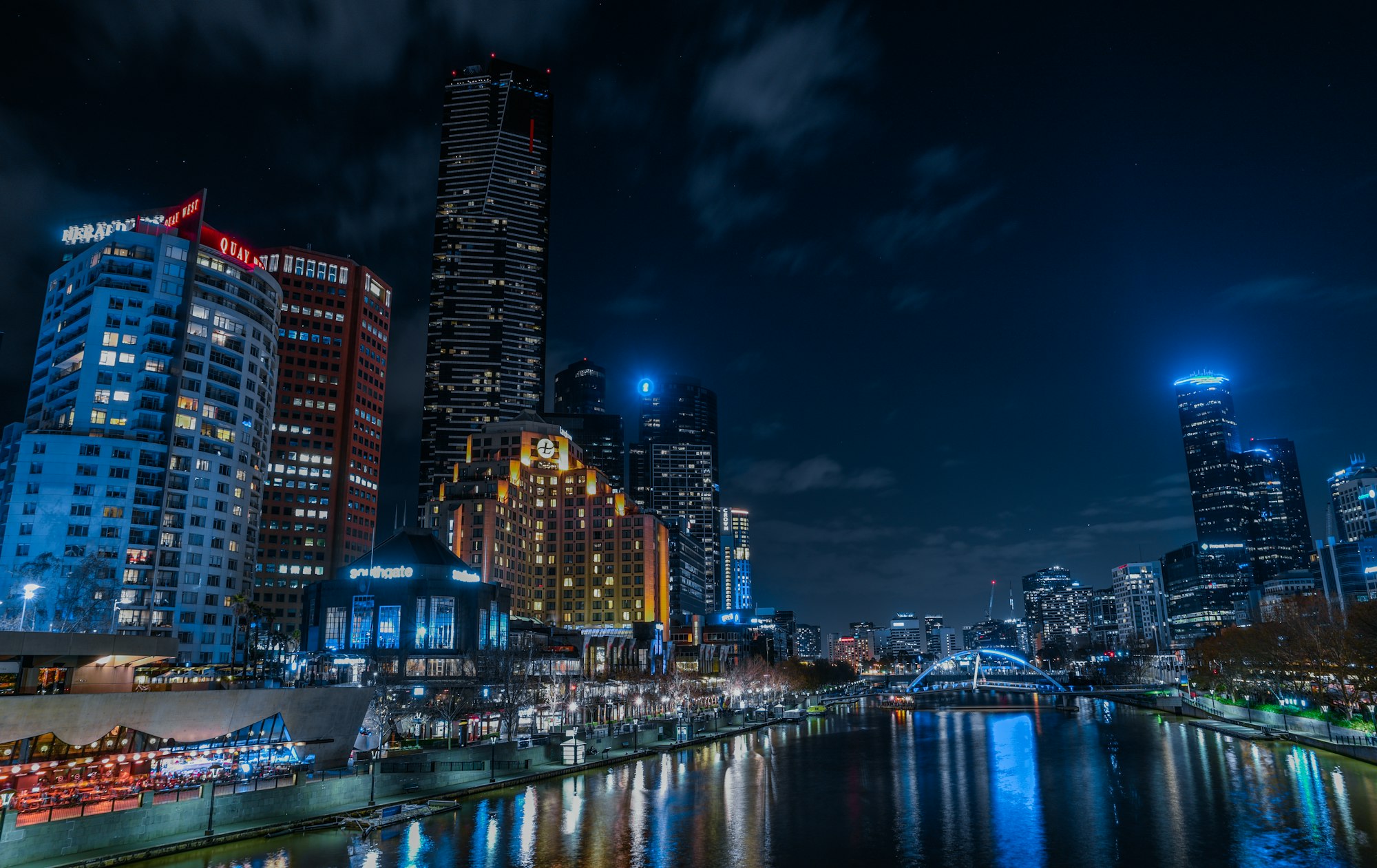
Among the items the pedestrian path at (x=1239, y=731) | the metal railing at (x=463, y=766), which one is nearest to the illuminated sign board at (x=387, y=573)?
the metal railing at (x=463, y=766)

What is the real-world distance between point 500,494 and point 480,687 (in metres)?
93.7

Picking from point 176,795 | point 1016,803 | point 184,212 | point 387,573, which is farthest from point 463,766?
point 184,212

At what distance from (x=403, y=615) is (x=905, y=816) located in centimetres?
8059

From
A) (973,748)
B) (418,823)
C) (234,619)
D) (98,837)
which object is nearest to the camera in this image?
(98,837)

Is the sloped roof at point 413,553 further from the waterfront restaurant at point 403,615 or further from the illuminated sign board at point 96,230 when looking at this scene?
the illuminated sign board at point 96,230

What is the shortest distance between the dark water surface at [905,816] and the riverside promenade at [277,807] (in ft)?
4.27

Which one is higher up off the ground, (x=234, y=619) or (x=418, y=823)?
(x=234, y=619)

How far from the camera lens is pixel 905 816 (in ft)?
217

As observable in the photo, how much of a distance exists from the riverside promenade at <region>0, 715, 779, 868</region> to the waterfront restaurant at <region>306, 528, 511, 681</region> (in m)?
37.7

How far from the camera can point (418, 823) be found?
196 ft

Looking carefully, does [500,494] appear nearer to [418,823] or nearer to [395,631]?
[395,631]

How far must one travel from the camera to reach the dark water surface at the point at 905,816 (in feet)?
167

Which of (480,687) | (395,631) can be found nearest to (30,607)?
(395,631)

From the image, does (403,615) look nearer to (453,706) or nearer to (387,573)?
(387,573)
